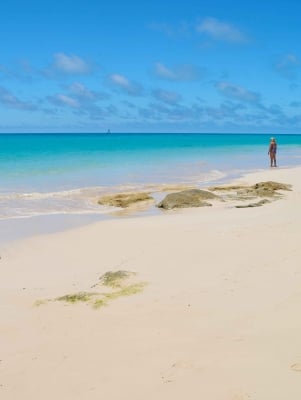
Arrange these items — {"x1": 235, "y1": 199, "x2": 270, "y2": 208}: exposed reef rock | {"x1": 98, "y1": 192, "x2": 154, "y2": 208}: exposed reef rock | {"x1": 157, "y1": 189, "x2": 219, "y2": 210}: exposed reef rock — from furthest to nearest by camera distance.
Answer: {"x1": 98, "y1": 192, "x2": 154, "y2": 208}: exposed reef rock
{"x1": 157, "y1": 189, "x2": 219, "y2": 210}: exposed reef rock
{"x1": 235, "y1": 199, "x2": 270, "y2": 208}: exposed reef rock

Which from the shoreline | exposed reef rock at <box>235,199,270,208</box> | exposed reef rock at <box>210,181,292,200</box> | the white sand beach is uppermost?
exposed reef rock at <box>210,181,292,200</box>

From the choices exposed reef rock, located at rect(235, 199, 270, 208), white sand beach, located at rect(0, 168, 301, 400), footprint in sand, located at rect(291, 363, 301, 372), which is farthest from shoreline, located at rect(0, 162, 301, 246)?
footprint in sand, located at rect(291, 363, 301, 372)

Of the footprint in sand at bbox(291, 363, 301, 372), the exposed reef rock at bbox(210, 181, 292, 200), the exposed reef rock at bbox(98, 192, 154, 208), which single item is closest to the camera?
the footprint in sand at bbox(291, 363, 301, 372)

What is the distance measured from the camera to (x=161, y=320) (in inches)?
254

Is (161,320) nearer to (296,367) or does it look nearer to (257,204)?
(296,367)

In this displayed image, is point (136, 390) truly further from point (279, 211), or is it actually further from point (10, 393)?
point (279, 211)

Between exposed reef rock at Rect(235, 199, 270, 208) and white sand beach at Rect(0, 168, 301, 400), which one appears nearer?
white sand beach at Rect(0, 168, 301, 400)

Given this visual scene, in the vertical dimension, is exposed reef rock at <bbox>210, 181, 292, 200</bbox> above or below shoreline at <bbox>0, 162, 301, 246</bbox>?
above

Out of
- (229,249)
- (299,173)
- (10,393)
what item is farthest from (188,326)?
(299,173)

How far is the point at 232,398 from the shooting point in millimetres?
4445

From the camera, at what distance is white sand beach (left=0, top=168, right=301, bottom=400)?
4871 millimetres

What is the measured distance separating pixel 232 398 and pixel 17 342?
9.54 feet

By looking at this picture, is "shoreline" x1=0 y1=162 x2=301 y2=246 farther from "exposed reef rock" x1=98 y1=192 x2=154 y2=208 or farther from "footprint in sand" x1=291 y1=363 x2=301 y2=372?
"footprint in sand" x1=291 y1=363 x2=301 y2=372

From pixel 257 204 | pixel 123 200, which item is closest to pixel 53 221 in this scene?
pixel 123 200
